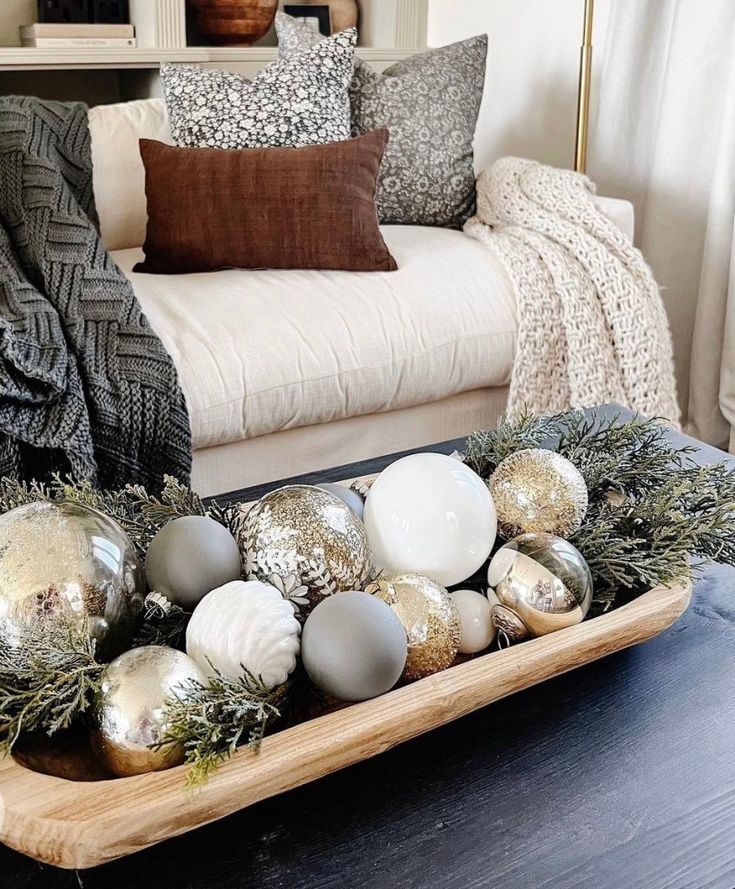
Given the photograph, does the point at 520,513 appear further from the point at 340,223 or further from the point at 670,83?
the point at 670,83

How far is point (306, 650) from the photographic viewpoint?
0.71 meters

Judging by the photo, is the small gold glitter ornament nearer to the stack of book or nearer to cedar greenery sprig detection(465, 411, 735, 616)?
cedar greenery sprig detection(465, 411, 735, 616)

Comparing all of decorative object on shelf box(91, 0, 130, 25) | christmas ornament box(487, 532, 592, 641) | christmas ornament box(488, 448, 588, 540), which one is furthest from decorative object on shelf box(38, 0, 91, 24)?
christmas ornament box(487, 532, 592, 641)

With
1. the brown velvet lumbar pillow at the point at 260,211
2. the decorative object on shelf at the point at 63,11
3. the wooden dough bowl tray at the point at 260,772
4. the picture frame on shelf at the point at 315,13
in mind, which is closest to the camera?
the wooden dough bowl tray at the point at 260,772

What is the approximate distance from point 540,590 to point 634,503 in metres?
0.20


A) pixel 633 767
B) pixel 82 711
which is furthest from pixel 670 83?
pixel 82 711

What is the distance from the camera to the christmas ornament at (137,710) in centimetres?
65

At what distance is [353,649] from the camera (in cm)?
69

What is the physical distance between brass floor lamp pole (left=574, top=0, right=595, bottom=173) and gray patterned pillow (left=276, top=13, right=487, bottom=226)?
0.25 m

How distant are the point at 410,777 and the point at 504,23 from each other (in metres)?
2.65

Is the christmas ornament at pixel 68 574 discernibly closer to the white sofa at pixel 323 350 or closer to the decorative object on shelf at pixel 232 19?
the white sofa at pixel 323 350

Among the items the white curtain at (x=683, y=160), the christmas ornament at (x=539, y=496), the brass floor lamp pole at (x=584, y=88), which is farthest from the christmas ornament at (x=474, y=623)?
the brass floor lamp pole at (x=584, y=88)

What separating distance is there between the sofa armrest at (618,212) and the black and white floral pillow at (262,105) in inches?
22.0

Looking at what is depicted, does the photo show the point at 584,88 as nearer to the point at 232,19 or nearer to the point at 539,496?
the point at 232,19
